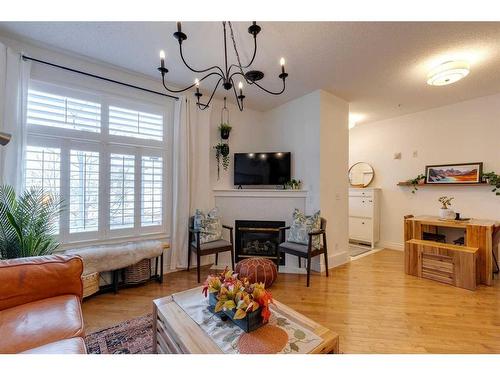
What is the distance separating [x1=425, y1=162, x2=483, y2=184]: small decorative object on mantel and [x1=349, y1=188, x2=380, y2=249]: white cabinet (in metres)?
0.90

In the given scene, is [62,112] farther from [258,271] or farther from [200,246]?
[258,271]

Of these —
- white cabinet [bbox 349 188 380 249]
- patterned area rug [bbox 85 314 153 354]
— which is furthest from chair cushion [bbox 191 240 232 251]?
white cabinet [bbox 349 188 380 249]

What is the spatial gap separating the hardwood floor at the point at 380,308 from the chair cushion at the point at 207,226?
1.72 ft

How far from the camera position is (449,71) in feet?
7.84

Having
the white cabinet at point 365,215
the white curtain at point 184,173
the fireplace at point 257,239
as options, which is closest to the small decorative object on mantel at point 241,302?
the white curtain at point 184,173

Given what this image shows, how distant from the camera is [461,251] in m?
2.62

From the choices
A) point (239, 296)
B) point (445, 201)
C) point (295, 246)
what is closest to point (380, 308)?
point (295, 246)

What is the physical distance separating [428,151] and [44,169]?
5531 mm

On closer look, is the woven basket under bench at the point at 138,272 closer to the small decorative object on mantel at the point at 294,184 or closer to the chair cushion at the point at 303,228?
the chair cushion at the point at 303,228

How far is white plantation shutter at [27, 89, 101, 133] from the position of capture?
7.43ft

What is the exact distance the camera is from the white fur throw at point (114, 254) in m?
2.30

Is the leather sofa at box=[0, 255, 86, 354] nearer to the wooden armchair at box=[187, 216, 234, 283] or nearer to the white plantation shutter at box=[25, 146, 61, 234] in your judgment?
the white plantation shutter at box=[25, 146, 61, 234]
